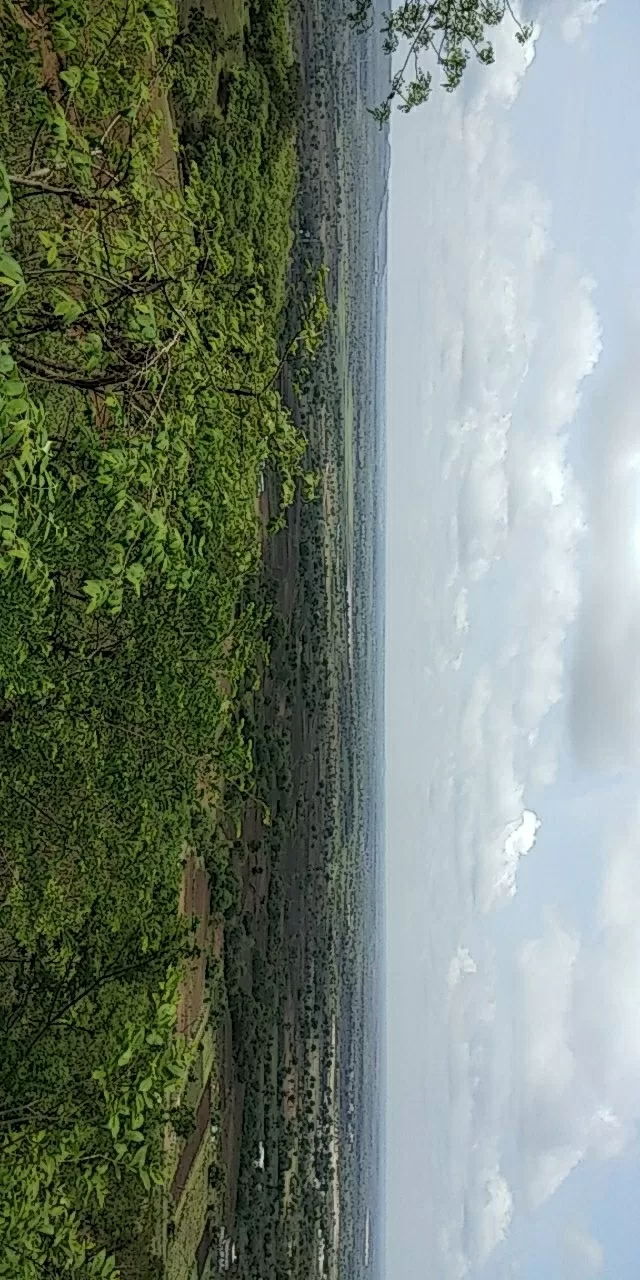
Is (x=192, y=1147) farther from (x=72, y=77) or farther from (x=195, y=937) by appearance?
(x=72, y=77)

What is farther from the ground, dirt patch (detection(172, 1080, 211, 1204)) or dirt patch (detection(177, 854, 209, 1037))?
dirt patch (detection(177, 854, 209, 1037))

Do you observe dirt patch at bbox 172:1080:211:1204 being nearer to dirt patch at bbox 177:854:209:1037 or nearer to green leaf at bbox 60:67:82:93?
dirt patch at bbox 177:854:209:1037

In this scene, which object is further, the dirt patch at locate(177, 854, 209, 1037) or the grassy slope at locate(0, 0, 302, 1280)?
the dirt patch at locate(177, 854, 209, 1037)

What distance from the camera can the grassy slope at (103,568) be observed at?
6.16 m

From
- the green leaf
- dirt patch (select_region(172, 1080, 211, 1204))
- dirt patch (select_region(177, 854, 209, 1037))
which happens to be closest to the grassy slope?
the green leaf

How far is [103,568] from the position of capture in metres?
7.98

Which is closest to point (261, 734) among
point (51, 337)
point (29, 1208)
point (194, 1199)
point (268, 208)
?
point (194, 1199)

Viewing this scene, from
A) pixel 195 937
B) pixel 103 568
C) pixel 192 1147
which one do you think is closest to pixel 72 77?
pixel 103 568

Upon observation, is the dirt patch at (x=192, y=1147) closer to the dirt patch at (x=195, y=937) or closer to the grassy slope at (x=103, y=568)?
the dirt patch at (x=195, y=937)

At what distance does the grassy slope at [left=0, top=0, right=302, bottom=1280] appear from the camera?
6.16 metres

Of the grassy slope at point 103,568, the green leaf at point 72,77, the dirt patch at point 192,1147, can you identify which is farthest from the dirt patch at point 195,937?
the green leaf at point 72,77

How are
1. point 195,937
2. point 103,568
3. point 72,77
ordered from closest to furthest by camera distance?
point 72,77
point 103,568
point 195,937

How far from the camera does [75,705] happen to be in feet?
41.0

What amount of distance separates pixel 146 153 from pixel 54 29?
289 cm
